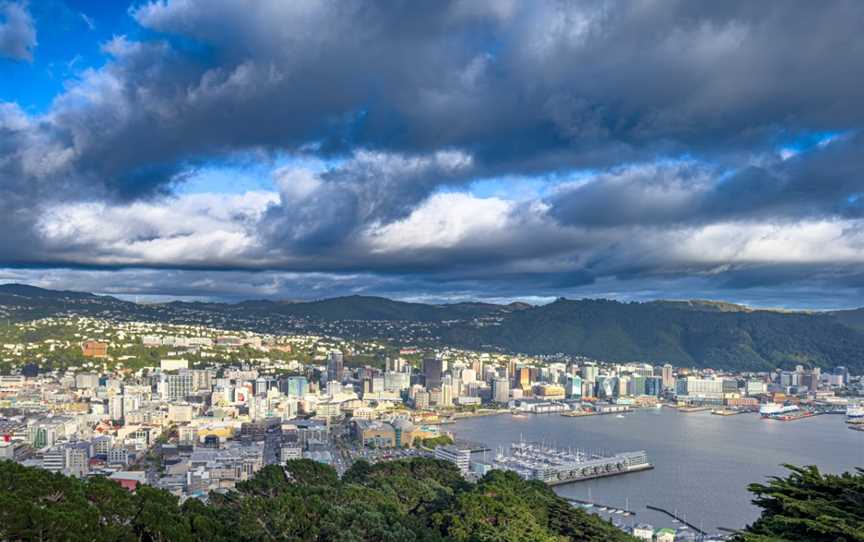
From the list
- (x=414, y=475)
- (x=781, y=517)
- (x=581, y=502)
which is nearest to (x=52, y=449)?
(x=414, y=475)

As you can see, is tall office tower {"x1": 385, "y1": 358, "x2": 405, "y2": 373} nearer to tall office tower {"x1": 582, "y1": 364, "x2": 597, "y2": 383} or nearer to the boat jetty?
tall office tower {"x1": 582, "y1": 364, "x2": 597, "y2": 383}

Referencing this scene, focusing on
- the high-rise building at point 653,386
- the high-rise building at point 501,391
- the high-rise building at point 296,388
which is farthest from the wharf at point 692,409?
the high-rise building at point 296,388

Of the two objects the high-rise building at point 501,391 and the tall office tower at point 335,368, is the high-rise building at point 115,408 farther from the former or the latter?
the high-rise building at point 501,391

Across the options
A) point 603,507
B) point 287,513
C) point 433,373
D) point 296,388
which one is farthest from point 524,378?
Result: point 287,513

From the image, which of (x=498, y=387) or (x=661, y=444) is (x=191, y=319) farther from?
(x=661, y=444)

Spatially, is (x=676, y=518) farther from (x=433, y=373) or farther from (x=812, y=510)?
(x=433, y=373)

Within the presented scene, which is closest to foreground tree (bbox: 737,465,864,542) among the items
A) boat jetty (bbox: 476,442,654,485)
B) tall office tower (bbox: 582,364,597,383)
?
boat jetty (bbox: 476,442,654,485)
